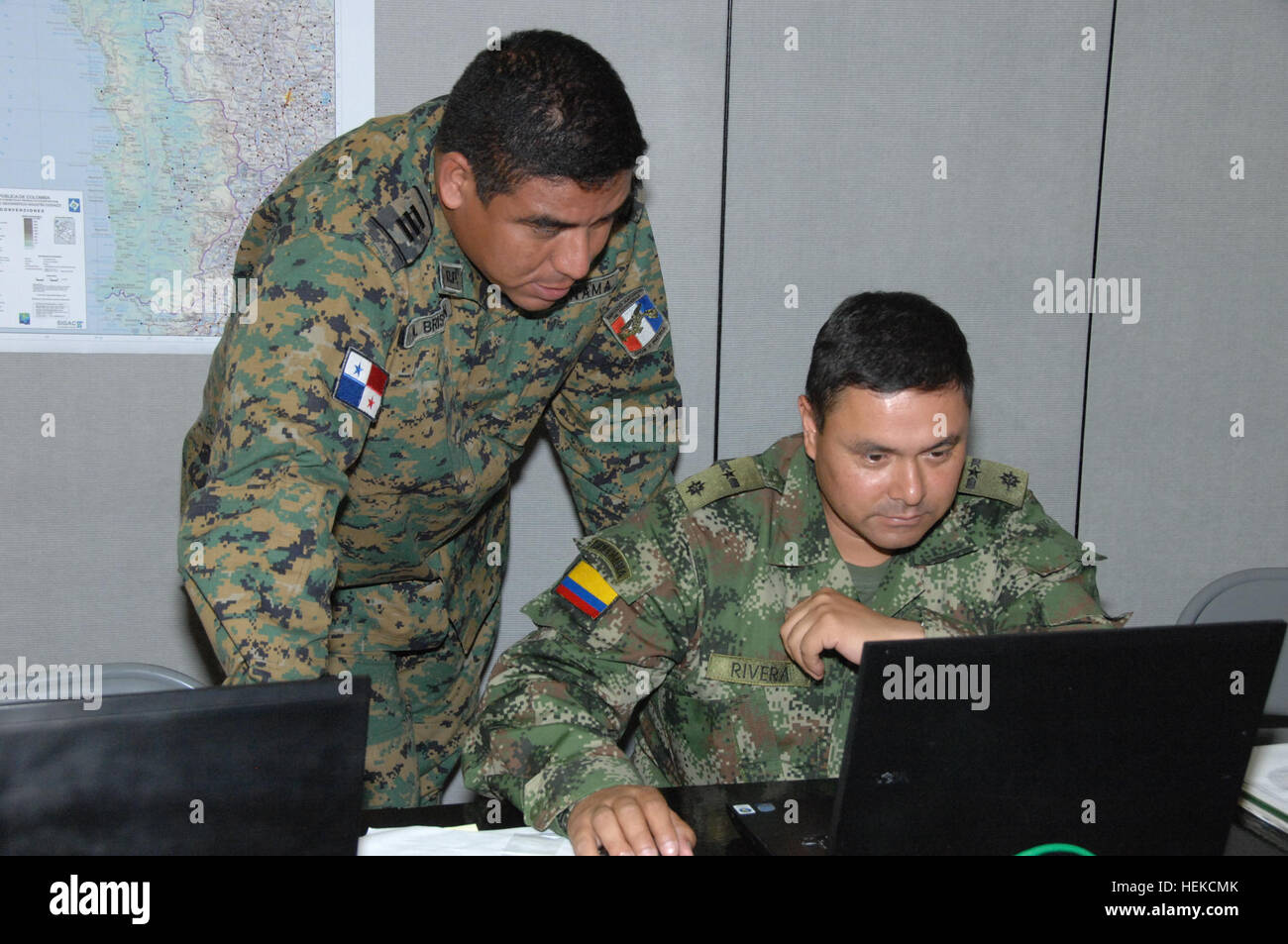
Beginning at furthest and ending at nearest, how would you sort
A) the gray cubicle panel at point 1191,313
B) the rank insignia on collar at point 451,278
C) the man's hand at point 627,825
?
1. the gray cubicle panel at point 1191,313
2. the rank insignia on collar at point 451,278
3. the man's hand at point 627,825

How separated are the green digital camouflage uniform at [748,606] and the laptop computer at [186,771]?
2.11 feet

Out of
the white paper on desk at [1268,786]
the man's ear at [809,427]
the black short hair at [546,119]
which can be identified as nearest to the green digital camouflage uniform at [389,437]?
the black short hair at [546,119]

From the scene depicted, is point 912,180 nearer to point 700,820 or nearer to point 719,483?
point 719,483

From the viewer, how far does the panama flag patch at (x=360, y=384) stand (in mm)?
1453

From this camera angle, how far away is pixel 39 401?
7.91 ft

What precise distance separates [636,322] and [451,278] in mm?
408

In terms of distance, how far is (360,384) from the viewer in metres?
1.47

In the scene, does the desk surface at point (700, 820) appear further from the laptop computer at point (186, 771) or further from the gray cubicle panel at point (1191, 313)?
the gray cubicle panel at point (1191, 313)

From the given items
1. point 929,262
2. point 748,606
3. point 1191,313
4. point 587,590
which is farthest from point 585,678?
point 1191,313

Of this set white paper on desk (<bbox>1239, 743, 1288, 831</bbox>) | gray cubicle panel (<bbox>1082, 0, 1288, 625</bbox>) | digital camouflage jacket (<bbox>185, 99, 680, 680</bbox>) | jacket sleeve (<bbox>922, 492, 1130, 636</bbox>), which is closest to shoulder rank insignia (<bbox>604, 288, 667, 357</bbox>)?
digital camouflage jacket (<bbox>185, 99, 680, 680</bbox>)

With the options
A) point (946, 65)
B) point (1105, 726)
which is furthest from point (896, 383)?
point (946, 65)

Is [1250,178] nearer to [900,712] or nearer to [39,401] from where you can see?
[900,712]

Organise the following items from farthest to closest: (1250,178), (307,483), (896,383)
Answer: (1250,178)
(896,383)
(307,483)
